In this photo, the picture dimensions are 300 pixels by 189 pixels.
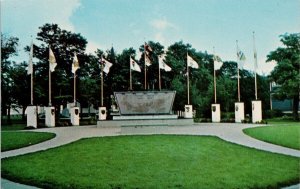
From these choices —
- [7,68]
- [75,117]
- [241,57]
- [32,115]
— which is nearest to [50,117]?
[32,115]

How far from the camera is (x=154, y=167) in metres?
10.3

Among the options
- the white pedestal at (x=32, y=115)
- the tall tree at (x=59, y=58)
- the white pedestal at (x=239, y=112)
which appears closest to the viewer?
the white pedestal at (x=32, y=115)

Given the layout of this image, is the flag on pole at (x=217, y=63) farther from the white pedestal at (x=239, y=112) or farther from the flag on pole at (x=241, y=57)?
the white pedestal at (x=239, y=112)

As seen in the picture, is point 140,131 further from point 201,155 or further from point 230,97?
point 230,97

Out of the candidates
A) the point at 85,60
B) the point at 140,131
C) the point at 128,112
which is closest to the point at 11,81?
the point at 85,60

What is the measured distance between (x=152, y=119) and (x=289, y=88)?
15.0m

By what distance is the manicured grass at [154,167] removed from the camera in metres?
8.49

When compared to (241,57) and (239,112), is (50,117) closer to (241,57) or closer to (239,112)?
(239,112)

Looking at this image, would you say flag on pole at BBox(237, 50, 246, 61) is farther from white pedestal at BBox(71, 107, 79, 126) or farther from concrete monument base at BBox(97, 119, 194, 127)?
white pedestal at BBox(71, 107, 79, 126)

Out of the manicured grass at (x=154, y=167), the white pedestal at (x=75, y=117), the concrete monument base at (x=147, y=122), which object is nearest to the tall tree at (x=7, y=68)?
the white pedestal at (x=75, y=117)

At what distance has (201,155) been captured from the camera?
12.3 m

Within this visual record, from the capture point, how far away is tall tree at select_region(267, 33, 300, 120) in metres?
34.2

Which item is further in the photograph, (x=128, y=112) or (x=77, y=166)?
(x=128, y=112)

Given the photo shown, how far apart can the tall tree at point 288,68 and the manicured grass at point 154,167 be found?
2243 cm
